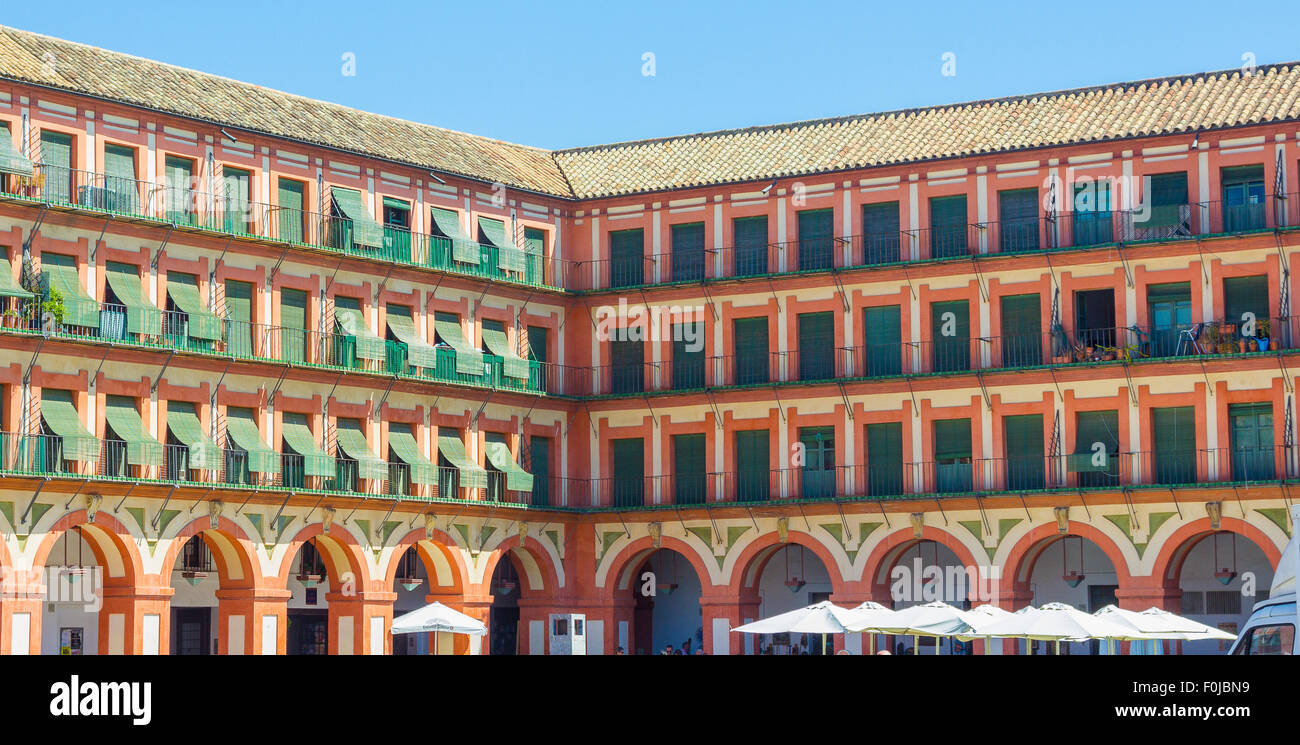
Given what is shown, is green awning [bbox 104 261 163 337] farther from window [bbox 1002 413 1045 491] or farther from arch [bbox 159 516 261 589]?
window [bbox 1002 413 1045 491]

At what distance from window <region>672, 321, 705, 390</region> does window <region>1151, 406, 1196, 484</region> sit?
549 inches

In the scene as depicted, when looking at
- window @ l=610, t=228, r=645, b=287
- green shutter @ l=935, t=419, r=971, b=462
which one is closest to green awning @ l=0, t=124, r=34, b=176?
window @ l=610, t=228, r=645, b=287

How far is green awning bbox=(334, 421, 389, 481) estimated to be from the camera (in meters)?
53.0

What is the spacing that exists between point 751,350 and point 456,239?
9.64 meters

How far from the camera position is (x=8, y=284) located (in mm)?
45281

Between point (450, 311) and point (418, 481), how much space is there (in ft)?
18.0

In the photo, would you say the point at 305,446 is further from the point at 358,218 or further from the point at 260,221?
the point at 358,218

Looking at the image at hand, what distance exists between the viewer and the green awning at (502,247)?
190 feet

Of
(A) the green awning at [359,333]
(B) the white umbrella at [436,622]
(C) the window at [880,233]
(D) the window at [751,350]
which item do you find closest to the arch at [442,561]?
(B) the white umbrella at [436,622]

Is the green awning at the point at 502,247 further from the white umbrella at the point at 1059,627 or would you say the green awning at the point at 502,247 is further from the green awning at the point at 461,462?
the white umbrella at the point at 1059,627

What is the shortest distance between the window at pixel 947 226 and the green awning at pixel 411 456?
52.2ft

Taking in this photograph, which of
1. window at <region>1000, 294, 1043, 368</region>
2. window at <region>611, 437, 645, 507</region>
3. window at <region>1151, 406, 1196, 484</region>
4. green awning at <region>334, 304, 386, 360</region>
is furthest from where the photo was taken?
window at <region>611, 437, 645, 507</region>

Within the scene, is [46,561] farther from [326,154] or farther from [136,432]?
[326,154]
